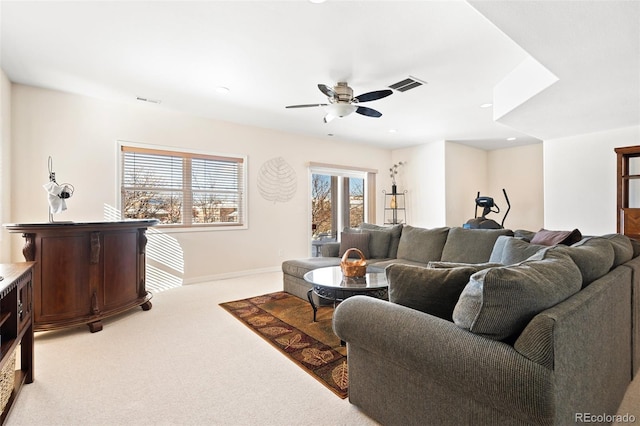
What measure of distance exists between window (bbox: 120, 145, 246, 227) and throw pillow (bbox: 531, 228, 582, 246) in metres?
4.01

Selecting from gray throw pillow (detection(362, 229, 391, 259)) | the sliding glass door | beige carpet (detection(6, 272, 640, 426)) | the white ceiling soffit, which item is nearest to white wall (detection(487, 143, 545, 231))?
the white ceiling soffit

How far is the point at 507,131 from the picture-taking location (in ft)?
17.9

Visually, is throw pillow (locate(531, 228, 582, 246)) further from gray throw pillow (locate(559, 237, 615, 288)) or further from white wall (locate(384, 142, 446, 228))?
white wall (locate(384, 142, 446, 228))

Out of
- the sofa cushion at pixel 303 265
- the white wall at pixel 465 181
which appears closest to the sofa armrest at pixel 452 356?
the sofa cushion at pixel 303 265

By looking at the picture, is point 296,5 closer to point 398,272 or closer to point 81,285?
point 398,272

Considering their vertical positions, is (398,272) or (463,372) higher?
(398,272)

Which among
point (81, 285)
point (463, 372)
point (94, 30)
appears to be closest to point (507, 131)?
point (463, 372)

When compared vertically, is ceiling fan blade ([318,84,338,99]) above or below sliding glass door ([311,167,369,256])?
above

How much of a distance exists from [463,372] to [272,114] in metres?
4.16

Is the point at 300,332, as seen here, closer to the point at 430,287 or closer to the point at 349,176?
the point at 430,287

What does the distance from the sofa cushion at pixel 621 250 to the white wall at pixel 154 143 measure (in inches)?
173

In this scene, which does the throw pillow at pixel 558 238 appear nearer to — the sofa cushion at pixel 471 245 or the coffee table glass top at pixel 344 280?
the sofa cushion at pixel 471 245

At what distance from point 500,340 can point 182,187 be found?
4503 millimetres

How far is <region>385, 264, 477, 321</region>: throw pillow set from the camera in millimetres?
1366
